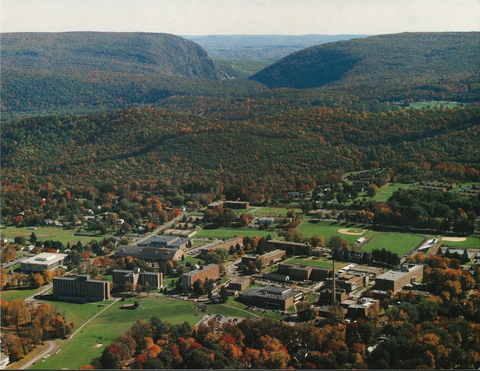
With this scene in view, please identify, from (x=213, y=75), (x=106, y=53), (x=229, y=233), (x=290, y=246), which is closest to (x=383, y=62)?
(x=213, y=75)

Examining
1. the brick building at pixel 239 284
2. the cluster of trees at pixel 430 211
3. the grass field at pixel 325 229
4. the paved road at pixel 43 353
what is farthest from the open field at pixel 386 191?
the paved road at pixel 43 353

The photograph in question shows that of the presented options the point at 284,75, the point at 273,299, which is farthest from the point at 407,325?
the point at 284,75

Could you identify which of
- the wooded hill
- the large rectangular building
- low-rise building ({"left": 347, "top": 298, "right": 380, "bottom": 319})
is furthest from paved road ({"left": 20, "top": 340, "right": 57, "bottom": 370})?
the wooded hill

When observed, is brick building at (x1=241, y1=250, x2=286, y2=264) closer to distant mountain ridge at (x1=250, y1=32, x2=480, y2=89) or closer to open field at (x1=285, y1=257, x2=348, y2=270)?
open field at (x1=285, y1=257, x2=348, y2=270)

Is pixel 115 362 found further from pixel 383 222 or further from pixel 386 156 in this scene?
pixel 386 156

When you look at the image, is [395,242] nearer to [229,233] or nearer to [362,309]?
[229,233]
